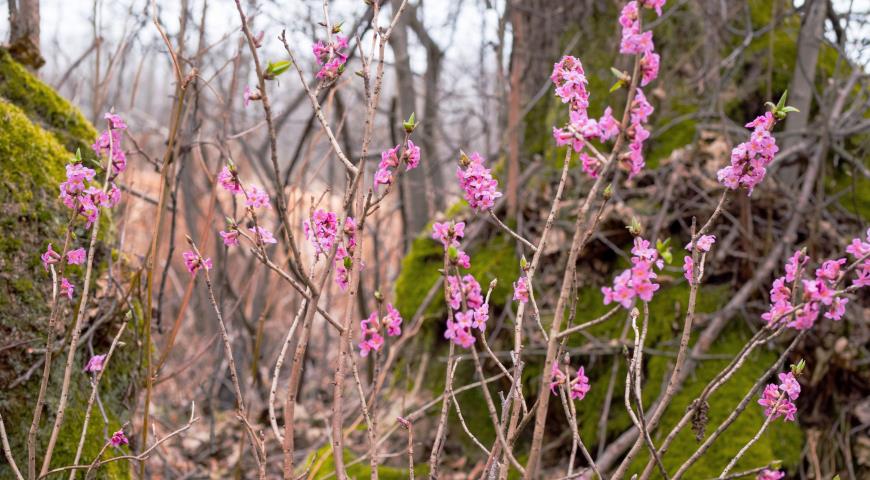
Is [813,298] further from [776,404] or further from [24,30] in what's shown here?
[24,30]

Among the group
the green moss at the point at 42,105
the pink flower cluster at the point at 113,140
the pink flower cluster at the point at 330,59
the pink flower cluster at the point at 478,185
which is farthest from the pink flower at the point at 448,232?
the green moss at the point at 42,105

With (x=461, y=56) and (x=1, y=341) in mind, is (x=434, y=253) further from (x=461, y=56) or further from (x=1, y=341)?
(x=461, y=56)

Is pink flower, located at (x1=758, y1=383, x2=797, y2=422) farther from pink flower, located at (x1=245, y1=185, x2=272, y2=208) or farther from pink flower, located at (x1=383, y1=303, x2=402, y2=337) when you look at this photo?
pink flower, located at (x1=245, y1=185, x2=272, y2=208)

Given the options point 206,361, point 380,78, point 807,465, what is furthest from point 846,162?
point 206,361

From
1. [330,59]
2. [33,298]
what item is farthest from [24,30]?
[330,59]

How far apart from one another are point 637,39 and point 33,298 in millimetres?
1823

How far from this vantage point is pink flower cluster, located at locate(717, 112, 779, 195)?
1.17m

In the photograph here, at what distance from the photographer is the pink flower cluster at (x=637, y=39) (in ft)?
3.39

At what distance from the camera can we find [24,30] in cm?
246

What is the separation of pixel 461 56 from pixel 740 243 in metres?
5.19

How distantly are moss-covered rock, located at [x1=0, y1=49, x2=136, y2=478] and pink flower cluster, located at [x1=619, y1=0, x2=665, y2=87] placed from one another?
1.61 meters

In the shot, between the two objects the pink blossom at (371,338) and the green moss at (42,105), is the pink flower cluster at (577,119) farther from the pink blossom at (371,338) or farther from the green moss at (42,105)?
the green moss at (42,105)

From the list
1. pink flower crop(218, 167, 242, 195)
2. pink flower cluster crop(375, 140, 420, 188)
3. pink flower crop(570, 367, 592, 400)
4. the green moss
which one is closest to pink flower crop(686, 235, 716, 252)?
pink flower crop(570, 367, 592, 400)

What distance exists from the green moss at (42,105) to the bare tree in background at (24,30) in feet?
0.28
